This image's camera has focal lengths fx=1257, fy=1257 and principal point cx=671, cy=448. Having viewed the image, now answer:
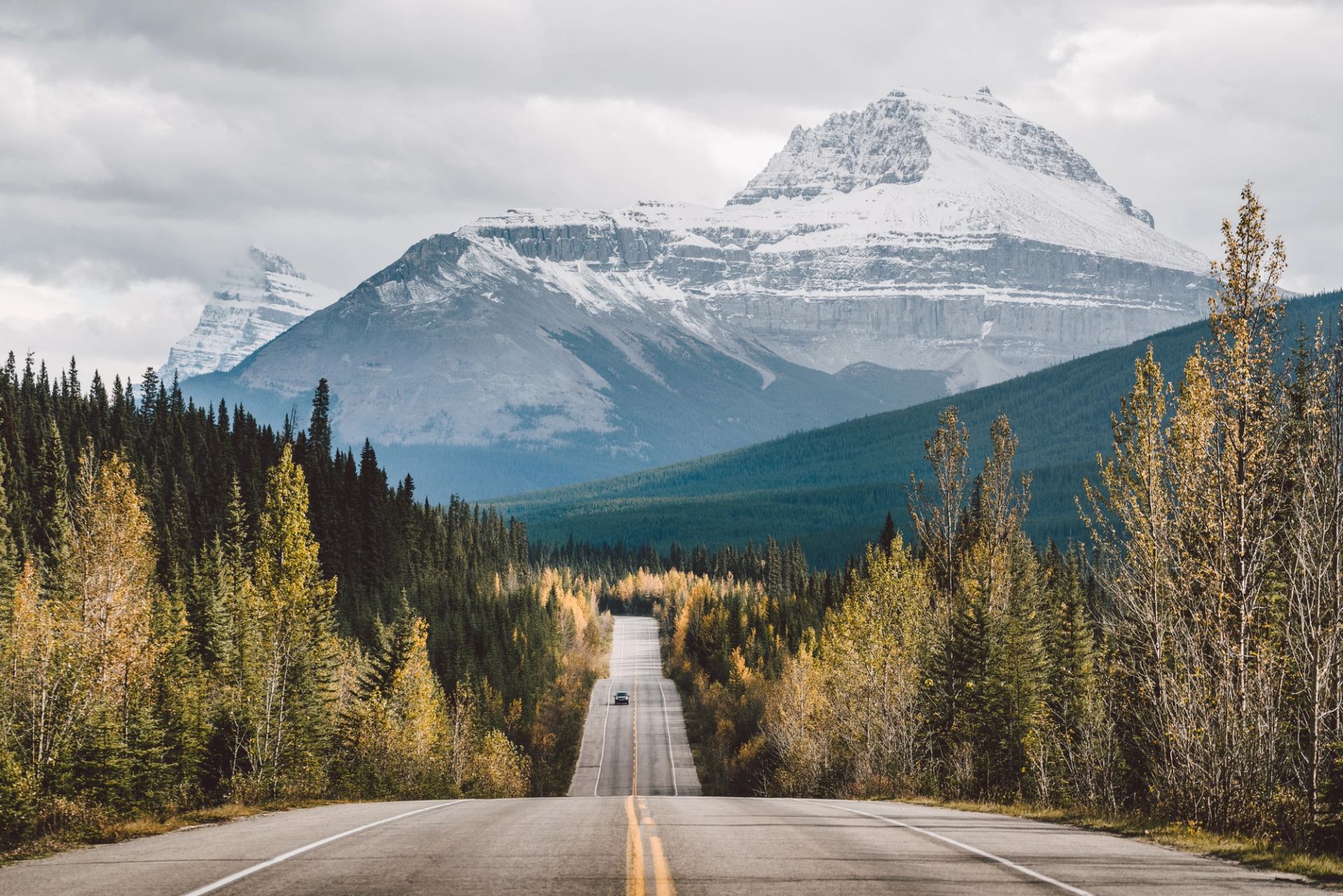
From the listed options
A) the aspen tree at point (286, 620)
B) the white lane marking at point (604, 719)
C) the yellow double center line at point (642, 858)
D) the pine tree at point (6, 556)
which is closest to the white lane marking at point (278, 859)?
the yellow double center line at point (642, 858)

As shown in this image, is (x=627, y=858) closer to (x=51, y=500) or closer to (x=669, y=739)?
(x=669, y=739)

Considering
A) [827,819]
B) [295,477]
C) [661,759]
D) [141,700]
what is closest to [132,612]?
[141,700]

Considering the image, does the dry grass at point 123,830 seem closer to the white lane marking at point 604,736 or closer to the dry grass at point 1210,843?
the dry grass at point 1210,843

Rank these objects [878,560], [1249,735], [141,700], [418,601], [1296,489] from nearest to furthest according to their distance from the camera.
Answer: [1249,735] < [1296,489] < [141,700] < [878,560] < [418,601]

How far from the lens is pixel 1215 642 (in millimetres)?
24125

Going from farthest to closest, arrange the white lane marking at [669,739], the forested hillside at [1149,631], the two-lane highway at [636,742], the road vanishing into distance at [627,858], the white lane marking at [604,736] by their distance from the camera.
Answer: the white lane marking at [604,736] → the two-lane highway at [636,742] → the white lane marking at [669,739] → the forested hillside at [1149,631] → the road vanishing into distance at [627,858]

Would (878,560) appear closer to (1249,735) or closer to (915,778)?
(915,778)

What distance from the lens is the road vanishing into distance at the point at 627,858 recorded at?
14.2 metres

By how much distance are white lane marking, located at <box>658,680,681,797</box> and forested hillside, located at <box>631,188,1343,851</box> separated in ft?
46.6

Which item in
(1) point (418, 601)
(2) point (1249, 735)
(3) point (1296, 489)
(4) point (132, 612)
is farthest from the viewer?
(1) point (418, 601)

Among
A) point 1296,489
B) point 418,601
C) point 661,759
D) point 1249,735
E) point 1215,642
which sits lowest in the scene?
A: point 661,759

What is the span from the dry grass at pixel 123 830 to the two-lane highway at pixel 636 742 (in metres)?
39.8

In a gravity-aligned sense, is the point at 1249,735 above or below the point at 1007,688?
above

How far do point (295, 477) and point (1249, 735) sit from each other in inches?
1407
